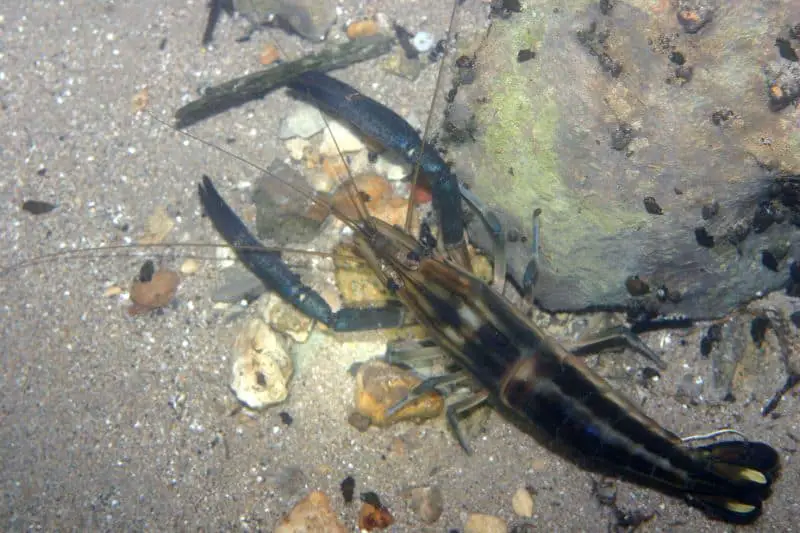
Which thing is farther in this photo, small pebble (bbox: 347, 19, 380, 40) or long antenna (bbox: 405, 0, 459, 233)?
small pebble (bbox: 347, 19, 380, 40)

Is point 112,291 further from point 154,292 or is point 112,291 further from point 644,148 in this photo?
point 644,148

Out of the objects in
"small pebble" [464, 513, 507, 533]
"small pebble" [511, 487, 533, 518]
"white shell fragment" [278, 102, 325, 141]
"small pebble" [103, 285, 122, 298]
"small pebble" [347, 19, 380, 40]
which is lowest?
"small pebble" [103, 285, 122, 298]

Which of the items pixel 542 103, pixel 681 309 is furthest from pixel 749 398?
pixel 542 103

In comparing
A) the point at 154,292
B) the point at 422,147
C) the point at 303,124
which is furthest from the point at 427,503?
the point at 303,124

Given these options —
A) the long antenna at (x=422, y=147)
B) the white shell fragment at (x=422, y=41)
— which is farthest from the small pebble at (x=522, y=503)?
the white shell fragment at (x=422, y=41)

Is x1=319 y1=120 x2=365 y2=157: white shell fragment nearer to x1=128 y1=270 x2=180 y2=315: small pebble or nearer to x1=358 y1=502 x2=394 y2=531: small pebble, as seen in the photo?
x1=128 y1=270 x2=180 y2=315: small pebble

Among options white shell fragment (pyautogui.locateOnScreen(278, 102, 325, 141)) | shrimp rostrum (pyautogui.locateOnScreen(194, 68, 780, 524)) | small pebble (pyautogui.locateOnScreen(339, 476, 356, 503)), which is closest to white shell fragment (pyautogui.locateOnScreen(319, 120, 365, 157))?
white shell fragment (pyautogui.locateOnScreen(278, 102, 325, 141))
